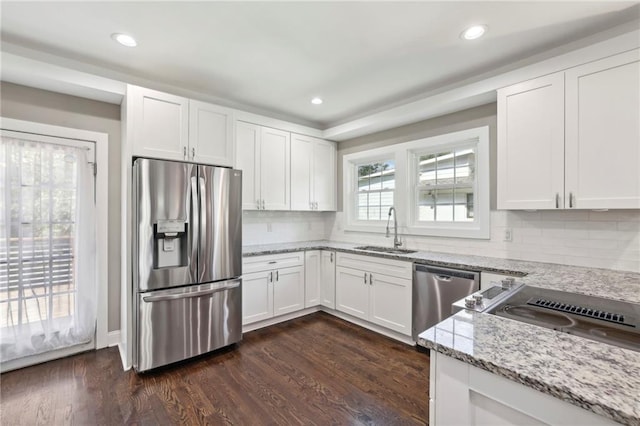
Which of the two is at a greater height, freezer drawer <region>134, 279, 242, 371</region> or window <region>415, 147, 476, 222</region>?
window <region>415, 147, 476, 222</region>

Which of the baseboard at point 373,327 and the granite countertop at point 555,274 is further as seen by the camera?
the baseboard at point 373,327

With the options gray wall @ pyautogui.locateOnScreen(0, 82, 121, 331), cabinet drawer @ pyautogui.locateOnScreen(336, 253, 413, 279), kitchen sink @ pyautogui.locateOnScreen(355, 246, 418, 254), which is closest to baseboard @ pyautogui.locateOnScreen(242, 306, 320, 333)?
cabinet drawer @ pyautogui.locateOnScreen(336, 253, 413, 279)

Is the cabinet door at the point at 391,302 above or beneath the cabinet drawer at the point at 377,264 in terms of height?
beneath

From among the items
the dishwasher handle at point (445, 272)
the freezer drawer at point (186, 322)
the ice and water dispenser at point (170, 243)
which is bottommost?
the freezer drawer at point (186, 322)

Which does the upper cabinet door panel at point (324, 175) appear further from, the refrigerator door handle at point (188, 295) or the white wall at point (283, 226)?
the refrigerator door handle at point (188, 295)

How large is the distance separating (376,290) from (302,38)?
2.47m

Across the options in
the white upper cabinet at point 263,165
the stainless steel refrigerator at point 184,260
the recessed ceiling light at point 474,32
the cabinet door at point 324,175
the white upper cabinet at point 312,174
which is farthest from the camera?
the cabinet door at point 324,175

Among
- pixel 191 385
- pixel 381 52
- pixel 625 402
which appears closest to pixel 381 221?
pixel 381 52

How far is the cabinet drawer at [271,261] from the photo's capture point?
10.5ft

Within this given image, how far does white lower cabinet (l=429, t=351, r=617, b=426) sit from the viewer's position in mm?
716

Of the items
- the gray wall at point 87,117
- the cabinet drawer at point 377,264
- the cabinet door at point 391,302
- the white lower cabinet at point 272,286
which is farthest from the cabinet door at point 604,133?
the gray wall at point 87,117

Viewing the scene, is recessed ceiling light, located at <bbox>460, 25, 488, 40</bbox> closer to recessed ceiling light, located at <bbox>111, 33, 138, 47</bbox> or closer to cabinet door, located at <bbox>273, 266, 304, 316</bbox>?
recessed ceiling light, located at <bbox>111, 33, 138, 47</bbox>

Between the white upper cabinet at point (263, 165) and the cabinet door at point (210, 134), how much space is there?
27cm

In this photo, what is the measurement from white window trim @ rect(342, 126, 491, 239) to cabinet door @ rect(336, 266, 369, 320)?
0.73 meters
